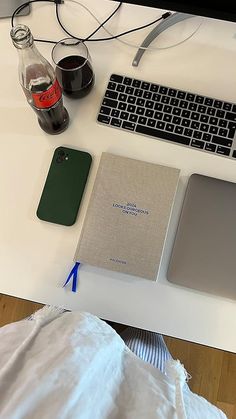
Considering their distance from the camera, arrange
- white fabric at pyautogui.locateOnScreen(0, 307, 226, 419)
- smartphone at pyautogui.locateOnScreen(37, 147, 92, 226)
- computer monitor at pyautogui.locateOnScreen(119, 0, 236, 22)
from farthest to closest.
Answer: smartphone at pyautogui.locateOnScreen(37, 147, 92, 226) → computer monitor at pyautogui.locateOnScreen(119, 0, 236, 22) → white fabric at pyautogui.locateOnScreen(0, 307, 226, 419)

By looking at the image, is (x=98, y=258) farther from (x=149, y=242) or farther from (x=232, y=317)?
(x=232, y=317)

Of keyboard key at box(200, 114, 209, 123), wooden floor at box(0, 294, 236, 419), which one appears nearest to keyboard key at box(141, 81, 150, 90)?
keyboard key at box(200, 114, 209, 123)

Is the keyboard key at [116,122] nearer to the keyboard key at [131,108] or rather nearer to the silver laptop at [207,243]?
the keyboard key at [131,108]

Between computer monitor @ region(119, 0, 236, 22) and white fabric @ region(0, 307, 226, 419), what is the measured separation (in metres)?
0.49

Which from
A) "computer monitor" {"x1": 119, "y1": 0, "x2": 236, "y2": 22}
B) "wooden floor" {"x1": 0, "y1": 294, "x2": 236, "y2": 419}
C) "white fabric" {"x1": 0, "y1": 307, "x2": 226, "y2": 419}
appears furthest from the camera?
"wooden floor" {"x1": 0, "y1": 294, "x2": 236, "y2": 419}

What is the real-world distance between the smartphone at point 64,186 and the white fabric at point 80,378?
0.17 metres

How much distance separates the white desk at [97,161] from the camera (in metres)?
0.78

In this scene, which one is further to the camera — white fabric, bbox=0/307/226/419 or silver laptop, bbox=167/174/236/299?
silver laptop, bbox=167/174/236/299

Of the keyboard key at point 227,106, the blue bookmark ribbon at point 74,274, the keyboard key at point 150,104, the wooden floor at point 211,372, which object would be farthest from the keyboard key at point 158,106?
the wooden floor at point 211,372

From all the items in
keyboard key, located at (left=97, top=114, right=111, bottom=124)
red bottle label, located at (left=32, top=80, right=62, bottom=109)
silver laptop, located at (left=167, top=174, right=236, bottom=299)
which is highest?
keyboard key, located at (left=97, top=114, right=111, bottom=124)

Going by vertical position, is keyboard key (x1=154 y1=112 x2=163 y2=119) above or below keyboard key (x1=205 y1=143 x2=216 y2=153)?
above

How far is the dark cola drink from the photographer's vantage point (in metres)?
0.83

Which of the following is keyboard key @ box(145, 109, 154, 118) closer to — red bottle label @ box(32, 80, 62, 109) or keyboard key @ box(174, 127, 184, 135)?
keyboard key @ box(174, 127, 184, 135)

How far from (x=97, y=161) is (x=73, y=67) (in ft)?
0.57
